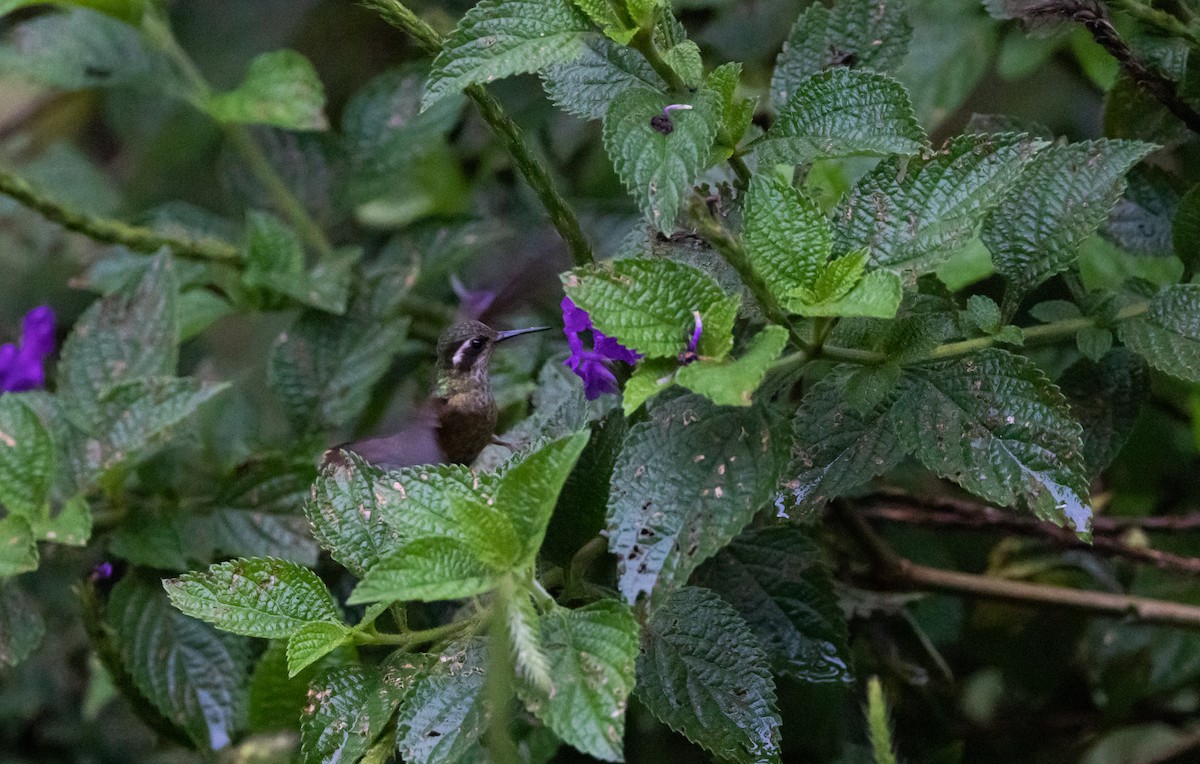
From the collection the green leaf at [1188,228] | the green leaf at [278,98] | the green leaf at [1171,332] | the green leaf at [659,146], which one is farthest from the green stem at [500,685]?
the green leaf at [278,98]

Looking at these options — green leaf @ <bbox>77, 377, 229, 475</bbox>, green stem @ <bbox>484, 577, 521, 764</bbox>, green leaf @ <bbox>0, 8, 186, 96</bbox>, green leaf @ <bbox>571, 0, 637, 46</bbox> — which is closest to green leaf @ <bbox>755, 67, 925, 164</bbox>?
green leaf @ <bbox>571, 0, 637, 46</bbox>

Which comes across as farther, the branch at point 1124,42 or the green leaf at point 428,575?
the branch at point 1124,42

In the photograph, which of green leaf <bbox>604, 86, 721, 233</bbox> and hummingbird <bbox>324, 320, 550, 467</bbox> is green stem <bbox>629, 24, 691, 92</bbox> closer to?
green leaf <bbox>604, 86, 721, 233</bbox>

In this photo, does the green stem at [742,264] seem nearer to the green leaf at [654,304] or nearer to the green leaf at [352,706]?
the green leaf at [654,304]

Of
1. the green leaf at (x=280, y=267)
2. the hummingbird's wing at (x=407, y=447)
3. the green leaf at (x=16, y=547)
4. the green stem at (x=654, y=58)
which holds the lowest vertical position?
the green leaf at (x=16, y=547)

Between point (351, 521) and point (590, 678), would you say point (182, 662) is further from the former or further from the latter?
point (590, 678)

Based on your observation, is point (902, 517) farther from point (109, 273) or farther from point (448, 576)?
point (109, 273)
